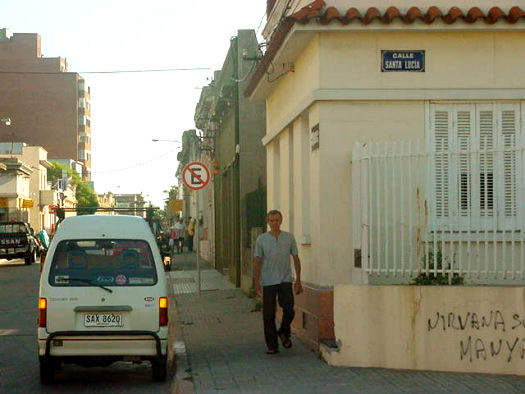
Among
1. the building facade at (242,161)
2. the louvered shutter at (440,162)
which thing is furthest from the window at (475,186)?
the building facade at (242,161)

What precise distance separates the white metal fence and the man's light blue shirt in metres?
0.95

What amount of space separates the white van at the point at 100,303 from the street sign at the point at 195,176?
9706 mm

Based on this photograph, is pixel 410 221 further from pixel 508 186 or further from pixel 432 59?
pixel 432 59

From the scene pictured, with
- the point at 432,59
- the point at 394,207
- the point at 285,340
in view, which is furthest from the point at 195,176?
the point at 394,207

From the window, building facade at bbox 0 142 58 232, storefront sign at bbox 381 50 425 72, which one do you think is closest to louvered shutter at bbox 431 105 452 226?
the window

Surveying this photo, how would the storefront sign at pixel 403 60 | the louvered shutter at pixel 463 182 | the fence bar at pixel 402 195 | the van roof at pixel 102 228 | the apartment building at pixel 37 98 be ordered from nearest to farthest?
the louvered shutter at pixel 463 182 < the van roof at pixel 102 228 < the fence bar at pixel 402 195 < the storefront sign at pixel 403 60 < the apartment building at pixel 37 98

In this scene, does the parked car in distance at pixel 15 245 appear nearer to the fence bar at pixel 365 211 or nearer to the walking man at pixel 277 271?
the walking man at pixel 277 271

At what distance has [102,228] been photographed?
10898 mm

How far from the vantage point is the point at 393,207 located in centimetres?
1105

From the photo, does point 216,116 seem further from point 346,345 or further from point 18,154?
point 18,154

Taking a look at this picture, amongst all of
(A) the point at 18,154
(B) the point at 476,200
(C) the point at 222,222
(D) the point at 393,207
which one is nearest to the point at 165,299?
(D) the point at 393,207

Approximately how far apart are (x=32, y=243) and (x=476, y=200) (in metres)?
34.0

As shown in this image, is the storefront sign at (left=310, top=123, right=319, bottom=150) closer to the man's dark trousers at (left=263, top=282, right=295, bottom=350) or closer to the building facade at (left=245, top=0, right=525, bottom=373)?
the building facade at (left=245, top=0, right=525, bottom=373)

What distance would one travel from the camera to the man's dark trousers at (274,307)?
11.8 metres
